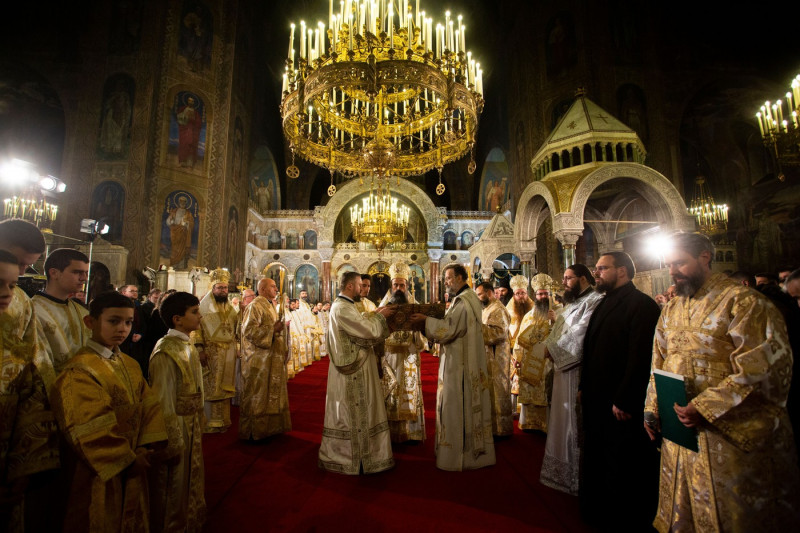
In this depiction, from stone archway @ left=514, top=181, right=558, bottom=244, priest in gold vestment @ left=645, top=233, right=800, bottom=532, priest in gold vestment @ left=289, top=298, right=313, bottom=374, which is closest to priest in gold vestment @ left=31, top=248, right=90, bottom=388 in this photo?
priest in gold vestment @ left=645, top=233, right=800, bottom=532

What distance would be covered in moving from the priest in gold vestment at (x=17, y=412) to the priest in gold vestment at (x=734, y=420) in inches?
117

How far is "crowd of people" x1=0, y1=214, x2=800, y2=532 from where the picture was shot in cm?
161

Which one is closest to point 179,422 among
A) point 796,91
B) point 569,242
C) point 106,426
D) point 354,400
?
point 106,426

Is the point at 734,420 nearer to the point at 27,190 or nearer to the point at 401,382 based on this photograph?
the point at 401,382

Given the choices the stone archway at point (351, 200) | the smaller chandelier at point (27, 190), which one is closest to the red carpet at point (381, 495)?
the smaller chandelier at point (27, 190)

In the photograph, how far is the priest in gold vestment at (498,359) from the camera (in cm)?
444

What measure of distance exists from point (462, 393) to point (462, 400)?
0.06m

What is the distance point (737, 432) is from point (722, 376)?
0.26 metres

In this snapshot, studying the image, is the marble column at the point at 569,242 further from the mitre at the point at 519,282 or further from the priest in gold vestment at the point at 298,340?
the priest in gold vestment at the point at 298,340

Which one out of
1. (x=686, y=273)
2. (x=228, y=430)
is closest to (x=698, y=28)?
(x=686, y=273)

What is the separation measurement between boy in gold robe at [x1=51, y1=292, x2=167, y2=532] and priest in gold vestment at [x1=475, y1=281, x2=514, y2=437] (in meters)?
3.27

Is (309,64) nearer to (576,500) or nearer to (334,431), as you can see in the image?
(334,431)

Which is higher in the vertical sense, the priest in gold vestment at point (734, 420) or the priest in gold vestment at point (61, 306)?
the priest in gold vestment at point (61, 306)

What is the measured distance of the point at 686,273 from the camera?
2.08 metres
